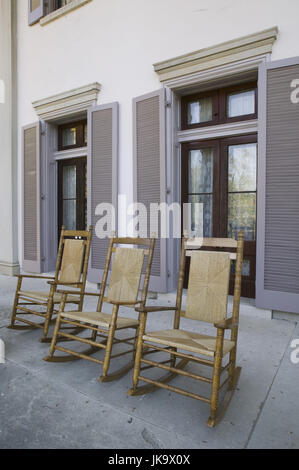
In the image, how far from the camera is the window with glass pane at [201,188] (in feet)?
14.3

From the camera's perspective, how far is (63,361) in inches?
97.3

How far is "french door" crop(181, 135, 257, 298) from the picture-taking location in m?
4.07

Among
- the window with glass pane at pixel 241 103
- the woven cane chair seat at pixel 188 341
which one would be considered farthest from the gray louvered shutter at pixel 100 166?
the woven cane chair seat at pixel 188 341

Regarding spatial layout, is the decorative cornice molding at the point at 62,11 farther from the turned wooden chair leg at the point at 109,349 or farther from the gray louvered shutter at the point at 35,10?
the turned wooden chair leg at the point at 109,349

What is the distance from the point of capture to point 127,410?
6.08 feet

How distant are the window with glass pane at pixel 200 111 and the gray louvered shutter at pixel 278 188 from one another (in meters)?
0.86

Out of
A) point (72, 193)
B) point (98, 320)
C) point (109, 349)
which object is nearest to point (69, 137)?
point (72, 193)

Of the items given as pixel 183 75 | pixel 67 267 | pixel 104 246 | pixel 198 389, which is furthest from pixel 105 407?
pixel 183 75

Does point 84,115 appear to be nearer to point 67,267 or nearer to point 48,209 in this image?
point 48,209

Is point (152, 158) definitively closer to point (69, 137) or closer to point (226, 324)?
point (69, 137)

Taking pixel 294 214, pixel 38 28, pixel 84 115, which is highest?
pixel 38 28

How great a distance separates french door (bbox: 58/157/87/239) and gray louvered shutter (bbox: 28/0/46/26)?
8.22ft
